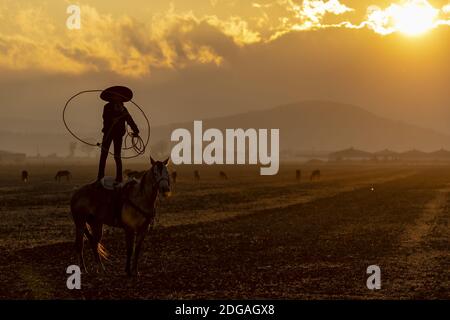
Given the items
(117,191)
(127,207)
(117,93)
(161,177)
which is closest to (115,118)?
(117,93)

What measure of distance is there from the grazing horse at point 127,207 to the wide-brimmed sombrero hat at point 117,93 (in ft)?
5.59

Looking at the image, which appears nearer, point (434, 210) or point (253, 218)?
point (253, 218)

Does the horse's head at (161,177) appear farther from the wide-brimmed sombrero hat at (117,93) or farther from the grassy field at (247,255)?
the grassy field at (247,255)

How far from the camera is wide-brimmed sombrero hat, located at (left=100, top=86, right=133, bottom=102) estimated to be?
12.8 m

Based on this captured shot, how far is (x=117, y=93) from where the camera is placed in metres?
12.8

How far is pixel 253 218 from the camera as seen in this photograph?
28.2 m

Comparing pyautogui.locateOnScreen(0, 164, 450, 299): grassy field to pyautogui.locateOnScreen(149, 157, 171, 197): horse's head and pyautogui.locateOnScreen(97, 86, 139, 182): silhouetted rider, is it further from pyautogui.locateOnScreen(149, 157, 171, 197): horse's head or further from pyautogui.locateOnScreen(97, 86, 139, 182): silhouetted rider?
pyautogui.locateOnScreen(97, 86, 139, 182): silhouetted rider

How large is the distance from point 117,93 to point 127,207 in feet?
8.22

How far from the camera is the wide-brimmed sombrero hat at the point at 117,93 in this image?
1277 cm

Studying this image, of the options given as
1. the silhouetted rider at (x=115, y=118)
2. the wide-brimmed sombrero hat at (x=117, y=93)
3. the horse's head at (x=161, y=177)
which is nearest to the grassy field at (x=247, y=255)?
the horse's head at (x=161, y=177)
